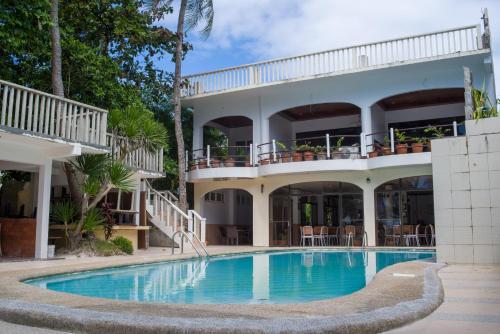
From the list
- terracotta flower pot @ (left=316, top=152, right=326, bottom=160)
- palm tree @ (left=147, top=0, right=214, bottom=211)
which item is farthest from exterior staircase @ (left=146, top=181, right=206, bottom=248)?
terracotta flower pot @ (left=316, top=152, right=326, bottom=160)

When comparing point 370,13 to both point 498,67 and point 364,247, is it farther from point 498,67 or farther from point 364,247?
point 364,247

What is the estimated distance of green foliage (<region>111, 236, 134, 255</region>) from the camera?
13.4 meters

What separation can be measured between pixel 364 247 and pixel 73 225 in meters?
9.19

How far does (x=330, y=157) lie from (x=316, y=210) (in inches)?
120

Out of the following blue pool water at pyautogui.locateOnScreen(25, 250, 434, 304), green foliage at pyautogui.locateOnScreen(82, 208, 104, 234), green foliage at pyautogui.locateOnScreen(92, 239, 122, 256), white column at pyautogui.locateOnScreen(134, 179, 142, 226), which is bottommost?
blue pool water at pyautogui.locateOnScreen(25, 250, 434, 304)

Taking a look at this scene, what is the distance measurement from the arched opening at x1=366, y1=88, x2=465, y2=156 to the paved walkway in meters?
10.7

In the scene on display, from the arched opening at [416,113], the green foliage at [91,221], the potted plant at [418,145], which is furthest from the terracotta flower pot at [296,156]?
the green foliage at [91,221]

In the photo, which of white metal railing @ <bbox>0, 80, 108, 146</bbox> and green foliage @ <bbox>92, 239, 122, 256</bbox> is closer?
white metal railing @ <bbox>0, 80, 108, 146</bbox>

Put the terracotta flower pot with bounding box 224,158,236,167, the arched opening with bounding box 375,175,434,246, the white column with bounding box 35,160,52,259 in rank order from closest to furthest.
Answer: the white column with bounding box 35,160,52,259
the arched opening with bounding box 375,175,434,246
the terracotta flower pot with bounding box 224,158,236,167

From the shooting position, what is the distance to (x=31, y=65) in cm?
1421

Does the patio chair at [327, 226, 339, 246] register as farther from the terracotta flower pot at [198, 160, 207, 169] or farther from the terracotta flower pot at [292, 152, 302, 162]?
the terracotta flower pot at [198, 160, 207, 169]

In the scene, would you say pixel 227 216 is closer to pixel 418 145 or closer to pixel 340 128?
pixel 340 128

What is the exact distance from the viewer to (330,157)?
17.3m

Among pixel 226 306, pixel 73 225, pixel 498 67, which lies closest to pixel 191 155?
pixel 73 225
